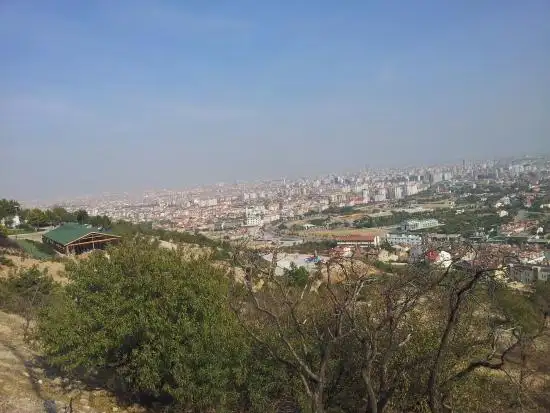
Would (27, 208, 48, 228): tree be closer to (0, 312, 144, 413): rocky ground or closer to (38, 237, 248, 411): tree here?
(0, 312, 144, 413): rocky ground

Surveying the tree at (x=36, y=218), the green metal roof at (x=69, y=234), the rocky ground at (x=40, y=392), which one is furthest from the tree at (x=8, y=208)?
the rocky ground at (x=40, y=392)

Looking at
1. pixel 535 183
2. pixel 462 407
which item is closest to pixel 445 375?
pixel 462 407

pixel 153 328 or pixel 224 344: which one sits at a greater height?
pixel 153 328

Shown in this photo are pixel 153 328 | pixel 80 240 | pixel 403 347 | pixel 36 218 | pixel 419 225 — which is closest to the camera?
→ pixel 403 347

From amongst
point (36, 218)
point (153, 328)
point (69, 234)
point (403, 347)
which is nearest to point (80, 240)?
point (69, 234)

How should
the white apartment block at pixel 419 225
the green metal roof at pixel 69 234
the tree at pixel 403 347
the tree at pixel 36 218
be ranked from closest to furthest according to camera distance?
the tree at pixel 403 347 → the green metal roof at pixel 69 234 → the tree at pixel 36 218 → the white apartment block at pixel 419 225

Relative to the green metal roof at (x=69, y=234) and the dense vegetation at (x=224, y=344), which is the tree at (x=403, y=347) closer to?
the dense vegetation at (x=224, y=344)

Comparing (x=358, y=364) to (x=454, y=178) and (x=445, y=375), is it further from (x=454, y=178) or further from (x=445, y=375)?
(x=454, y=178)

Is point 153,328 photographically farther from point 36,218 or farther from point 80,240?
point 36,218

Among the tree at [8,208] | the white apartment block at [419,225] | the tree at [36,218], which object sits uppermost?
the tree at [8,208]
